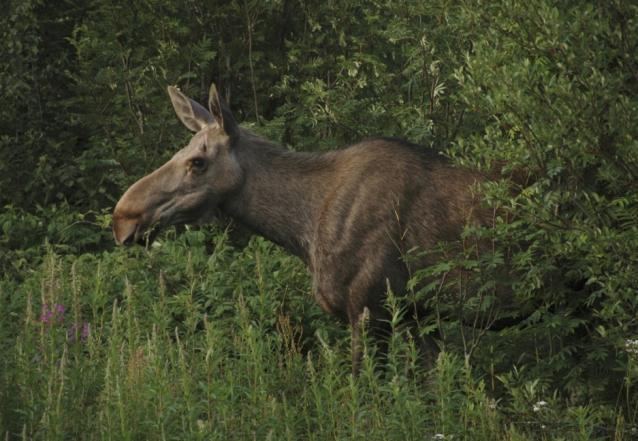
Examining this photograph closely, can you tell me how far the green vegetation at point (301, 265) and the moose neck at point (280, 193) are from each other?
53cm

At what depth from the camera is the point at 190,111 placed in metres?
9.12

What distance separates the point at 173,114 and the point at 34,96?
1.69m

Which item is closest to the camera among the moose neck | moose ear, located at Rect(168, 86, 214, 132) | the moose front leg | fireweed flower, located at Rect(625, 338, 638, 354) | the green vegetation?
the green vegetation

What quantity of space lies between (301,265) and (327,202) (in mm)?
1355

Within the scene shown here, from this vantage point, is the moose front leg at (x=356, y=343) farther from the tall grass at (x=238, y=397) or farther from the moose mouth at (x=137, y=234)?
the moose mouth at (x=137, y=234)

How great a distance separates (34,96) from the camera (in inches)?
503

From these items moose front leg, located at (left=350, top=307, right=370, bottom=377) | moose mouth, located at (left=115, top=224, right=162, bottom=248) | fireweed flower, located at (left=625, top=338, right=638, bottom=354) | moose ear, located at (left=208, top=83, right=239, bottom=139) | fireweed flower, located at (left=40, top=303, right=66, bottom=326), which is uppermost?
moose ear, located at (left=208, top=83, right=239, bottom=139)

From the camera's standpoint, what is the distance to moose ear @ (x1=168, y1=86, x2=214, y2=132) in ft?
29.6

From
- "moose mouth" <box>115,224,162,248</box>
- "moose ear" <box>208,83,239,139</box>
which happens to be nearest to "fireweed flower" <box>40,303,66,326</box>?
"moose mouth" <box>115,224,162,248</box>

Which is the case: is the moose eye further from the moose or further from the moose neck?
the moose neck

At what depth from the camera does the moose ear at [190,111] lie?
9008 millimetres

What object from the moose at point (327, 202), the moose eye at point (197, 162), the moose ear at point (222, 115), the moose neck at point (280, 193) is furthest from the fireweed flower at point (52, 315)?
the moose ear at point (222, 115)

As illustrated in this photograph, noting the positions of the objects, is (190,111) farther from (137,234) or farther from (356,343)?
(356,343)

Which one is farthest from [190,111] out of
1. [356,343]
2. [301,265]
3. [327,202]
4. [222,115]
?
[356,343]
